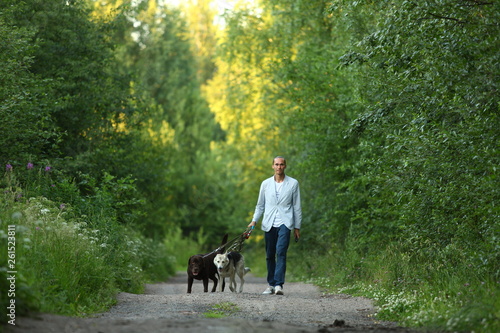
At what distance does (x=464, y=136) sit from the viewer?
30.1ft

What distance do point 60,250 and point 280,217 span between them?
487cm

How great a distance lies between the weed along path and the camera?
6.82 meters

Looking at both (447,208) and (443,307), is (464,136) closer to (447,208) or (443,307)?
(447,208)

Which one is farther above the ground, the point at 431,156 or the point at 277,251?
the point at 431,156

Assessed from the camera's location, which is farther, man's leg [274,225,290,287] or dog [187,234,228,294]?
dog [187,234,228,294]

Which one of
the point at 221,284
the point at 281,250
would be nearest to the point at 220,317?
the point at 281,250

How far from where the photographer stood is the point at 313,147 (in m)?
21.1

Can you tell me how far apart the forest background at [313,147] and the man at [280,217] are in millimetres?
1612

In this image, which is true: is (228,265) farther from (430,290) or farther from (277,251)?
(430,290)

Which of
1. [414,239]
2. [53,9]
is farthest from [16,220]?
[53,9]

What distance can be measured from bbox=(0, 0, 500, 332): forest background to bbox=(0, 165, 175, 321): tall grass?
0.04 metres

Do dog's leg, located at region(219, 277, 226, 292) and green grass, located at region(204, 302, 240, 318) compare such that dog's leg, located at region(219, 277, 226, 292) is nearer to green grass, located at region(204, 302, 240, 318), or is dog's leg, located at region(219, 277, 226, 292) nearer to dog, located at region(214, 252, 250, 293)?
dog, located at region(214, 252, 250, 293)

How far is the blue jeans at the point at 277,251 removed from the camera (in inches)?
500

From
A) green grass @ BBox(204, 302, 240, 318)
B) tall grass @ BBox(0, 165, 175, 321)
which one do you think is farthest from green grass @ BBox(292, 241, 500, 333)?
tall grass @ BBox(0, 165, 175, 321)
